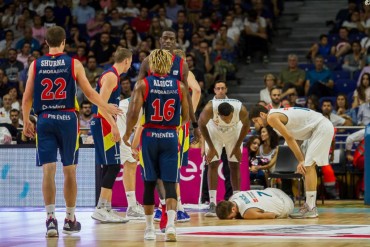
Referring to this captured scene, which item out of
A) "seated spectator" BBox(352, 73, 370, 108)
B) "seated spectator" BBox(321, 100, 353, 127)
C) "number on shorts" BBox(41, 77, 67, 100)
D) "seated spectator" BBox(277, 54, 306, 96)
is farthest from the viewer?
"seated spectator" BBox(277, 54, 306, 96)

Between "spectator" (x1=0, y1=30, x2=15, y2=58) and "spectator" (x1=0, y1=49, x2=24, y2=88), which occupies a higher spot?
"spectator" (x1=0, y1=30, x2=15, y2=58)

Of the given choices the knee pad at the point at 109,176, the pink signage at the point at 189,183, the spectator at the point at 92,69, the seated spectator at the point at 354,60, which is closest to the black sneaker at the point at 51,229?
the knee pad at the point at 109,176

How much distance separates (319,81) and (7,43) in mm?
7690

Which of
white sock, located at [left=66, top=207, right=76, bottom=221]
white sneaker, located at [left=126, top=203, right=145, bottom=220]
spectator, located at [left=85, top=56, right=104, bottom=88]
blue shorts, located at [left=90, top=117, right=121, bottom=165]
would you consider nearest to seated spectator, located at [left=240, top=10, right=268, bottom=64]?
spectator, located at [left=85, top=56, right=104, bottom=88]

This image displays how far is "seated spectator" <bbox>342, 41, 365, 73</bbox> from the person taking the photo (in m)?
20.1

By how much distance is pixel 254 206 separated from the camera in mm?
12883

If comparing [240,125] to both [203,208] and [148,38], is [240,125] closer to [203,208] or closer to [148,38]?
[203,208]

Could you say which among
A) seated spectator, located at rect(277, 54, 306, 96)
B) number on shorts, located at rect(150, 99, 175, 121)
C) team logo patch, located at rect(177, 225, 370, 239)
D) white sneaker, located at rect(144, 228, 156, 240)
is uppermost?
seated spectator, located at rect(277, 54, 306, 96)

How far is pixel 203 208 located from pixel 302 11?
10.6 metres

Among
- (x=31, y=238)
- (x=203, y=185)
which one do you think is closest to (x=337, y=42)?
(x=203, y=185)

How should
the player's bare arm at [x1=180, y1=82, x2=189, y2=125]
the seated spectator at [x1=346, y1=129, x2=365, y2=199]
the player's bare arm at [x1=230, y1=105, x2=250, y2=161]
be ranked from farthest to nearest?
the seated spectator at [x1=346, y1=129, x2=365, y2=199]
the player's bare arm at [x1=230, y1=105, x2=250, y2=161]
the player's bare arm at [x1=180, y1=82, x2=189, y2=125]

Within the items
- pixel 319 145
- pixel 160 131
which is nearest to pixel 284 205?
pixel 319 145

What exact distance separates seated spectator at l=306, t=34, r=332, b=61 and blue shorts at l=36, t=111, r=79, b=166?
1122 cm

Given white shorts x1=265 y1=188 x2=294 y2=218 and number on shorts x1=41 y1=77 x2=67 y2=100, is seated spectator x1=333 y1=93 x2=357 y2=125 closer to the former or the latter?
white shorts x1=265 y1=188 x2=294 y2=218
